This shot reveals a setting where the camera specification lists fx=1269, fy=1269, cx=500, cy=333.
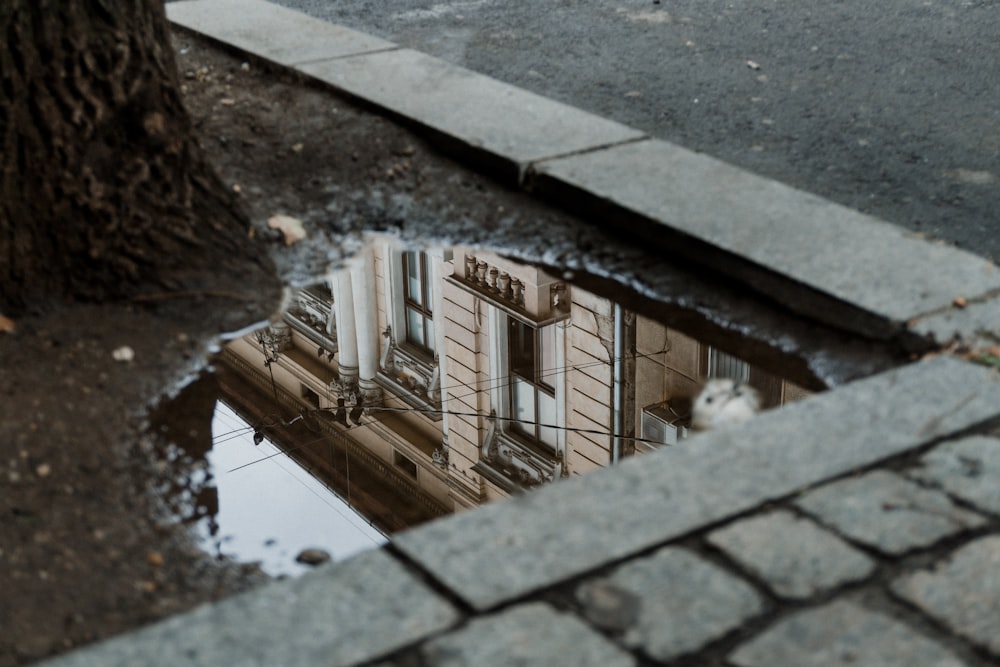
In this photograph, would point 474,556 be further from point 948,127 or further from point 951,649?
point 948,127

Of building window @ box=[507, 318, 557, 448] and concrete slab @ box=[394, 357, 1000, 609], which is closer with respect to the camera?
concrete slab @ box=[394, 357, 1000, 609]

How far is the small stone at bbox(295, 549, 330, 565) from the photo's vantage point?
2.89 metres

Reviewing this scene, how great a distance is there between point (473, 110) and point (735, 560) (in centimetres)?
315

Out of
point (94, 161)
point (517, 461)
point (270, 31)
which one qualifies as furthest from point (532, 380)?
point (270, 31)

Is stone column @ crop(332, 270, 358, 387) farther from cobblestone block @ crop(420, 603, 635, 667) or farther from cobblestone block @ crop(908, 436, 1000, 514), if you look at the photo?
cobblestone block @ crop(908, 436, 1000, 514)

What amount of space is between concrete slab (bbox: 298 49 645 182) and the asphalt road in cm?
55

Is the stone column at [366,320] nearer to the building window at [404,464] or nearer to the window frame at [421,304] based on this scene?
the window frame at [421,304]

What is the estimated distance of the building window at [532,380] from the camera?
3365 millimetres

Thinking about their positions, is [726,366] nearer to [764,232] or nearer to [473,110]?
[764,232]

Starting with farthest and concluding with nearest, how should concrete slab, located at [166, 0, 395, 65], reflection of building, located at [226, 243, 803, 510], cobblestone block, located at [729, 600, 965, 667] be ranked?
concrete slab, located at [166, 0, 395, 65] < reflection of building, located at [226, 243, 803, 510] < cobblestone block, located at [729, 600, 965, 667]

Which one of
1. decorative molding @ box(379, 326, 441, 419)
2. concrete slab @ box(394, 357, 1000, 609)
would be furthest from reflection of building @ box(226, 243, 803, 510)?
concrete slab @ box(394, 357, 1000, 609)

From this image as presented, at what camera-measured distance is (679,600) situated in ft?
7.92

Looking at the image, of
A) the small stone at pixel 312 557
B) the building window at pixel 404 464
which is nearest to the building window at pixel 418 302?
the building window at pixel 404 464

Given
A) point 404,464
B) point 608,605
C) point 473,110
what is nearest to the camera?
point 608,605
